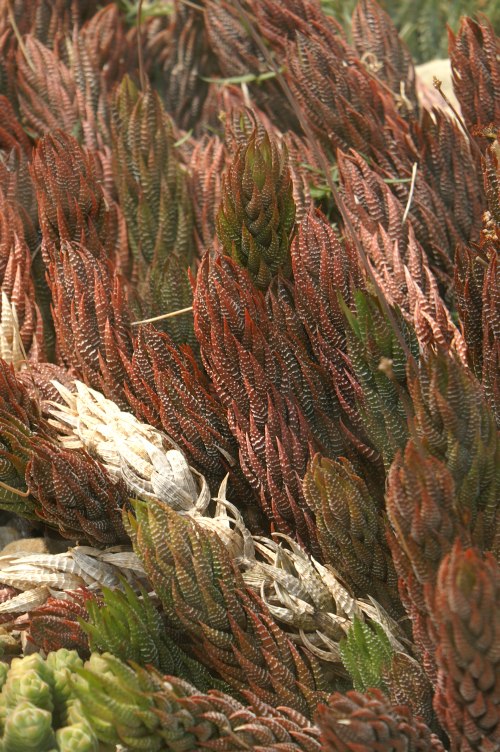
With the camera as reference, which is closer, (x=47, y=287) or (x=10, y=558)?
(x=10, y=558)

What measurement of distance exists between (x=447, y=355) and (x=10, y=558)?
2.45 feet

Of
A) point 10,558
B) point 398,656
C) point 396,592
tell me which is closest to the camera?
point 398,656

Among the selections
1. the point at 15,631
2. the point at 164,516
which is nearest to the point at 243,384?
the point at 164,516

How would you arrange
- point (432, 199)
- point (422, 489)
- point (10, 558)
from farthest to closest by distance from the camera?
point (432, 199) < point (10, 558) < point (422, 489)

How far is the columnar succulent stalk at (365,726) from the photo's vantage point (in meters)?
0.97

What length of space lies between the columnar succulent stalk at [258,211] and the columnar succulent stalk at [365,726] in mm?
716

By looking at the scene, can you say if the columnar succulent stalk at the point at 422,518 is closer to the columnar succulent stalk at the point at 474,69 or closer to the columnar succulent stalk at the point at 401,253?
the columnar succulent stalk at the point at 401,253

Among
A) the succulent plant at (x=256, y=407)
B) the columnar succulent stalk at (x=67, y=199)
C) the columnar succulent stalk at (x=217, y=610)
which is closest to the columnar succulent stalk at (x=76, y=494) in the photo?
the succulent plant at (x=256, y=407)

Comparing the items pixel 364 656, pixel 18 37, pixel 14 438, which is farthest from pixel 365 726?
pixel 18 37

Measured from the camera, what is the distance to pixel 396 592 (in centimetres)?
123

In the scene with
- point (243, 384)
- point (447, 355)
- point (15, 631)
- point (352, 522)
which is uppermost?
point (447, 355)

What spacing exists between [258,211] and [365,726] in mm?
807

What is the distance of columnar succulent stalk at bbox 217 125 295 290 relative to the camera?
141 centimetres

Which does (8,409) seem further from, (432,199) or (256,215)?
(432,199)
